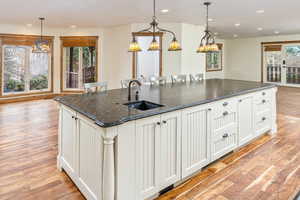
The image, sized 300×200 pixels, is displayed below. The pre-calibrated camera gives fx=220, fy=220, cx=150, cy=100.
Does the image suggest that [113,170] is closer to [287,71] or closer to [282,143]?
[282,143]

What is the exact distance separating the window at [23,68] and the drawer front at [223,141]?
740cm

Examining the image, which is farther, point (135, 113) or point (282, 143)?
point (282, 143)

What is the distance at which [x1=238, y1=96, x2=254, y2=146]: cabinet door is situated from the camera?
129 inches

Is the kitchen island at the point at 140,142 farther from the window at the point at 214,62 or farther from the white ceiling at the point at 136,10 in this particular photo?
the window at the point at 214,62

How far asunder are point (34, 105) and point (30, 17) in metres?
2.64

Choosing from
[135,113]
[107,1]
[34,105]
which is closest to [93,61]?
[34,105]

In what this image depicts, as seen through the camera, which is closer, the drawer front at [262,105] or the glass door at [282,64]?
the drawer front at [262,105]

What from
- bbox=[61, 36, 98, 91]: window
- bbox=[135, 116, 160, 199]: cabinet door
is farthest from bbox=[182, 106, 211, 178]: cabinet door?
bbox=[61, 36, 98, 91]: window

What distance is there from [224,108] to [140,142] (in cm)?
146

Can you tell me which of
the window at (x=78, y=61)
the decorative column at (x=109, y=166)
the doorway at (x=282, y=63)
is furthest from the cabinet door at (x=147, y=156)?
the doorway at (x=282, y=63)

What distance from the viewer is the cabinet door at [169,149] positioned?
2146 millimetres

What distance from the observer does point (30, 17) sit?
20.4 ft

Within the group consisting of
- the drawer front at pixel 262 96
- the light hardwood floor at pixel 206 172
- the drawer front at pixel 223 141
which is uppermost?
the drawer front at pixel 262 96

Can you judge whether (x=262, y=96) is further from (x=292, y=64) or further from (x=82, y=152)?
(x=292, y=64)
